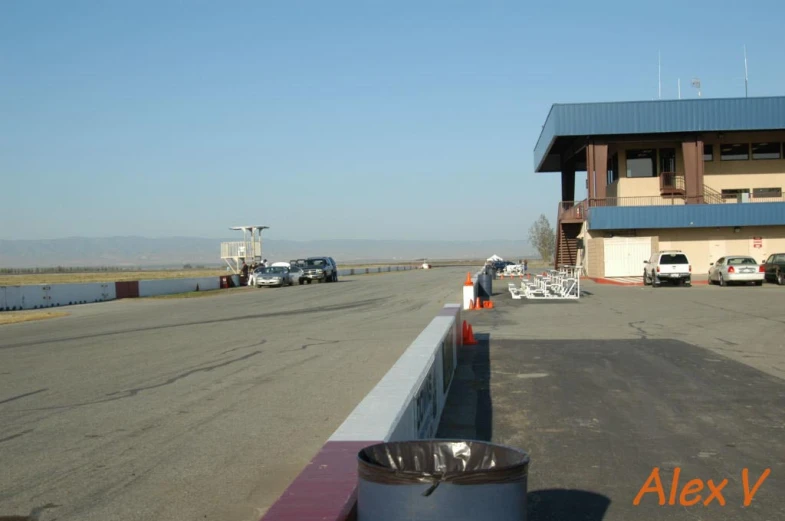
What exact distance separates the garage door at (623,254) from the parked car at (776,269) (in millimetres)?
10123

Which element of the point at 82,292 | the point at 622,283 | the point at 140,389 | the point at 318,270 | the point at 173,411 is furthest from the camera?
the point at 318,270

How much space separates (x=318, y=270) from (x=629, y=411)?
153ft

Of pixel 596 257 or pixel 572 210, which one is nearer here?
pixel 596 257

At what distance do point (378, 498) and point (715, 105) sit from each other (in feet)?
167

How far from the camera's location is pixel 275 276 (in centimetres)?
4853

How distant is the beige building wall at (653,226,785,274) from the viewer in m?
50.1

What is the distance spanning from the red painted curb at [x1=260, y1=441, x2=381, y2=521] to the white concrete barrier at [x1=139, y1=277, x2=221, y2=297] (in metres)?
36.6

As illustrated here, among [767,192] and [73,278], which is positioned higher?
[767,192]

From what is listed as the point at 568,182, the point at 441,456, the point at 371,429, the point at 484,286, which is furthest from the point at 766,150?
the point at 441,456

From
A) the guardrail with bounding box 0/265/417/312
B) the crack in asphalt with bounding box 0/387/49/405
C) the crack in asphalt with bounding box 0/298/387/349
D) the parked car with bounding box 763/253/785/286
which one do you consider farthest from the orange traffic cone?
the parked car with bounding box 763/253/785/286

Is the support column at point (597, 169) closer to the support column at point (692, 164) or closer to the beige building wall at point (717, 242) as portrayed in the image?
the beige building wall at point (717, 242)

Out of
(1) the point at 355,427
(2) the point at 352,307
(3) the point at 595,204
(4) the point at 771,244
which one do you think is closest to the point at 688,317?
(2) the point at 352,307

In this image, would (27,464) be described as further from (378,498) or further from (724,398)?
(724,398)

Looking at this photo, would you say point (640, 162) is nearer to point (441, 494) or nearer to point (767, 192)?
point (767, 192)
